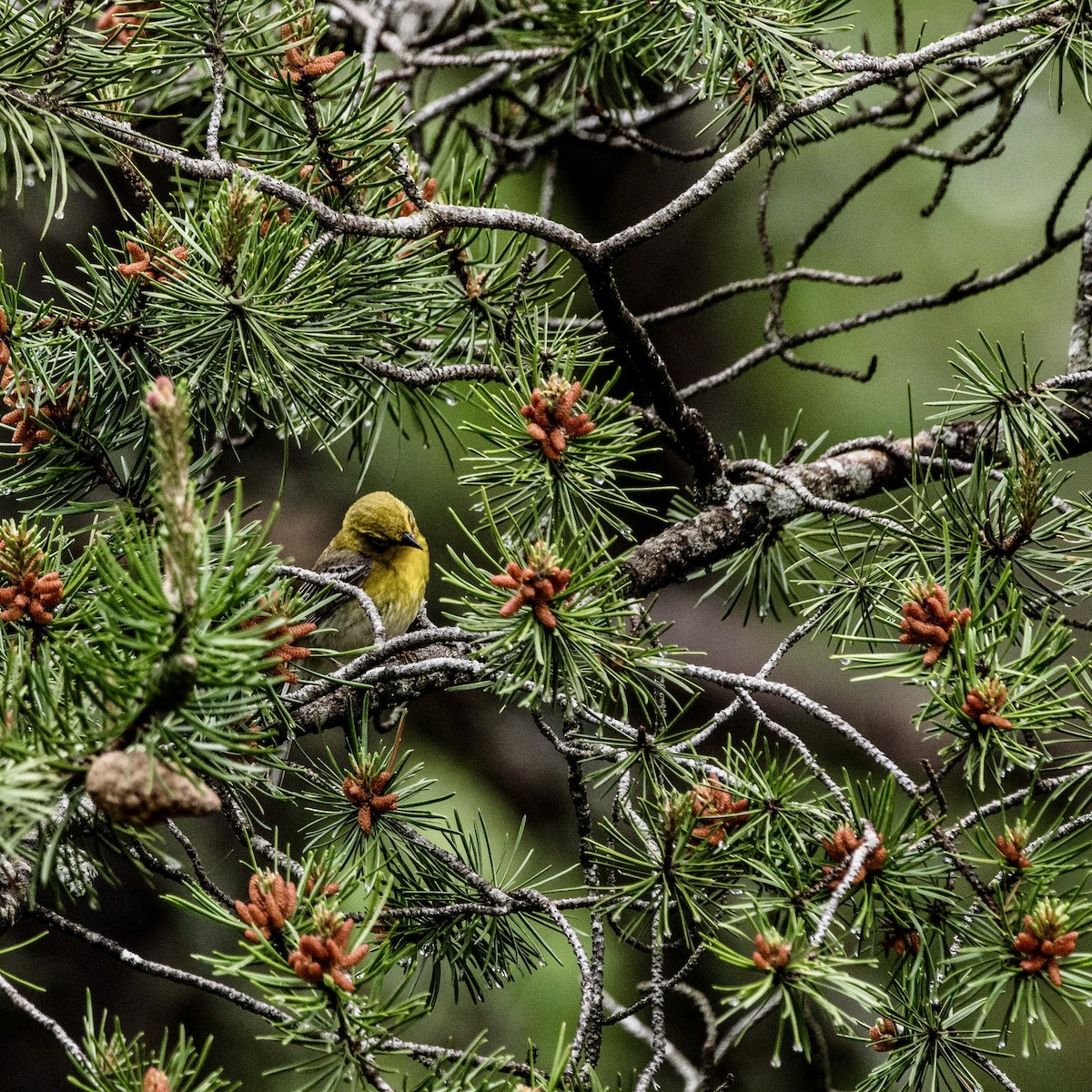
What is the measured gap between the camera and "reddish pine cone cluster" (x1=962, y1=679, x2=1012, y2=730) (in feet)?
4.20

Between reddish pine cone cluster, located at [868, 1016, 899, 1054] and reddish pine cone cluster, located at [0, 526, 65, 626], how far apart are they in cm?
125

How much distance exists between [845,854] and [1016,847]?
8.3 inches

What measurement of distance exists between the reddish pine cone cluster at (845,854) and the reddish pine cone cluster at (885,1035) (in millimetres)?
217

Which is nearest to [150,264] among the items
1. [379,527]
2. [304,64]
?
[304,64]

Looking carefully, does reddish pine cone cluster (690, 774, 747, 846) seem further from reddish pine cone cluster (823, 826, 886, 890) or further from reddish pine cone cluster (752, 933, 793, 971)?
reddish pine cone cluster (752, 933, 793, 971)

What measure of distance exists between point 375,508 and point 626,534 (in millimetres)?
2247

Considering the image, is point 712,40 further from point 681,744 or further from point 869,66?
point 681,744

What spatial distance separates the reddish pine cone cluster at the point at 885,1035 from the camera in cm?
138

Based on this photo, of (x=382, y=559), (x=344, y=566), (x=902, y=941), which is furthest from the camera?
(x=382, y=559)

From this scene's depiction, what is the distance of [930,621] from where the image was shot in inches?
54.5

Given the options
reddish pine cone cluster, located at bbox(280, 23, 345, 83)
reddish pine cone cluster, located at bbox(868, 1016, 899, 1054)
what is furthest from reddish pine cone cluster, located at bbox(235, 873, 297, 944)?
reddish pine cone cluster, located at bbox(280, 23, 345, 83)

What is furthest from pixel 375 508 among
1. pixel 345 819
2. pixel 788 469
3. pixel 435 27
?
pixel 345 819

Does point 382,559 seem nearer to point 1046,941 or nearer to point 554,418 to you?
point 554,418

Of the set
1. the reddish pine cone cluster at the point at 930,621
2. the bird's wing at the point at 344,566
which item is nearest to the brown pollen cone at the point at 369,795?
the reddish pine cone cluster at the point at 930,621
